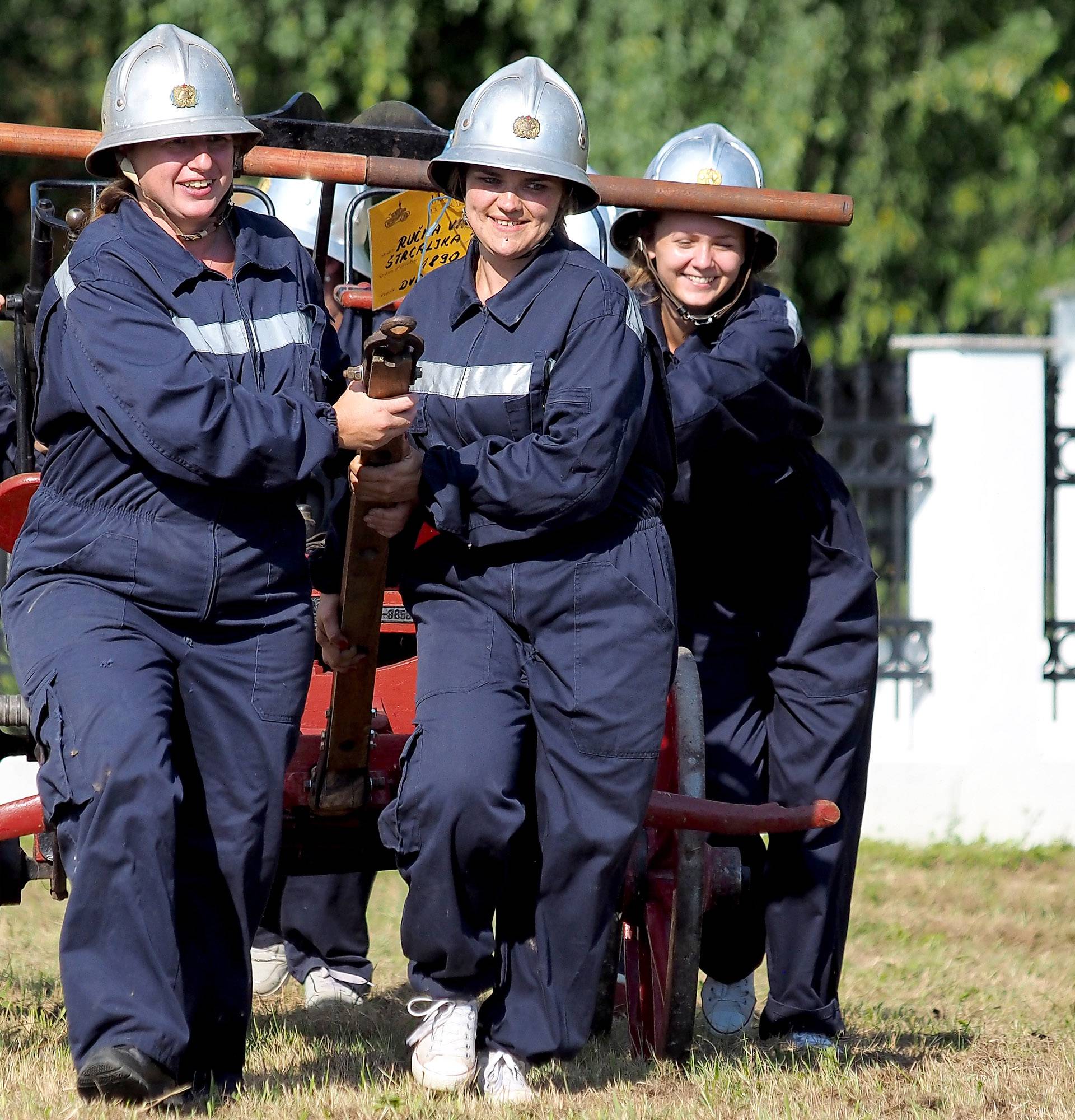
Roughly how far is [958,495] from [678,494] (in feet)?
12.7

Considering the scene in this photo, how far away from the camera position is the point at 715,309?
4.71 meters

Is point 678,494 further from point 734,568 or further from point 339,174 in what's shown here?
point 339,174

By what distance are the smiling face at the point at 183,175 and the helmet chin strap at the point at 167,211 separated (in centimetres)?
1

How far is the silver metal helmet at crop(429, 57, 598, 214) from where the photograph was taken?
3863mm

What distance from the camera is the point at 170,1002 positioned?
340 centimetres

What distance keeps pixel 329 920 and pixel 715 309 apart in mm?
1903

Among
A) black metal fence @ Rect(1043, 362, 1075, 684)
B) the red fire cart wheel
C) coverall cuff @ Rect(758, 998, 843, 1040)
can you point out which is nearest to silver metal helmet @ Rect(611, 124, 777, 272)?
the red fire cart wheel

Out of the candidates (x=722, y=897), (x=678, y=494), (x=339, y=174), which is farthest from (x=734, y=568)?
(x=339, y=174)

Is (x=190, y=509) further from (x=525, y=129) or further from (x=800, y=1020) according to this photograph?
(x=800, y=1020)

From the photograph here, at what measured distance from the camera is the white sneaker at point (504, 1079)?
3746 mm

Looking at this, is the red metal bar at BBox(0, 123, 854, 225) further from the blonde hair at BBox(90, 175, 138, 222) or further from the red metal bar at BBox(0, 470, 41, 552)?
the red metal bar at BBox(0, 470, 41, 552)

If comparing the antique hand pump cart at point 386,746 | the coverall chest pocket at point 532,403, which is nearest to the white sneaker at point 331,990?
the antique hand pump cart at point 386,746

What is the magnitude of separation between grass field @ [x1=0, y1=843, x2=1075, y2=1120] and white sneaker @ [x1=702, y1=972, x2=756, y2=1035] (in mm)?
222

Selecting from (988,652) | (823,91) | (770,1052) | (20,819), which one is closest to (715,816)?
(770,1052)
